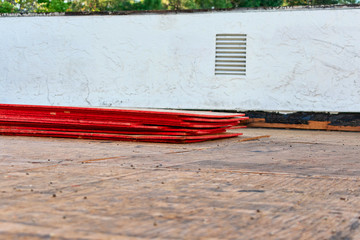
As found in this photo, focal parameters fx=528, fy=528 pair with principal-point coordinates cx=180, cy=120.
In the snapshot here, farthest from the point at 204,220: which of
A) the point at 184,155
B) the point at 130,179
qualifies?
the point at 184,155

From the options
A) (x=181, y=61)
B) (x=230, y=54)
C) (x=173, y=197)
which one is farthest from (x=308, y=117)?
(x=173, y=197)

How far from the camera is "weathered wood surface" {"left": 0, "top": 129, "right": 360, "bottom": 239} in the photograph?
1.97m

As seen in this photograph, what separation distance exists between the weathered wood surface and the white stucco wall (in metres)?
7.82

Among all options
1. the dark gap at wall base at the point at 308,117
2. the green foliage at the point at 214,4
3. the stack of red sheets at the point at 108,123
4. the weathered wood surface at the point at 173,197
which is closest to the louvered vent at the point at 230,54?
the dark gap at wall base at the point at 308,117

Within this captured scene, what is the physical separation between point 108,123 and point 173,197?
423cm

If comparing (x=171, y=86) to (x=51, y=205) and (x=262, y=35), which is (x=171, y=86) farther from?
(x=51, y=205)

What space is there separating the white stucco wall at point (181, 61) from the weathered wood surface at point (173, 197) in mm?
7822

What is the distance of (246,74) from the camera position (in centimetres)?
1257

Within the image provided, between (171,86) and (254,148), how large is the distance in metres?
6.85

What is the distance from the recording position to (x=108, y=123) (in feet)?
22.2

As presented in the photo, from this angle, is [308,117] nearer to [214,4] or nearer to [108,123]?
[108,123]

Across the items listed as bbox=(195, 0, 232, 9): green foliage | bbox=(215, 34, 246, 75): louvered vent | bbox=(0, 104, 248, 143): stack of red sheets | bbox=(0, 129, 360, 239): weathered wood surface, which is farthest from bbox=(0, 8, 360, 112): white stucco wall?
bbox=(195, 0, 232, 9): green foliage

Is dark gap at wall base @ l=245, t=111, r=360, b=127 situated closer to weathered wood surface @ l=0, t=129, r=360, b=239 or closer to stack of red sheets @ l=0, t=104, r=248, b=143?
stack of red sheets @ l=0, t=104, r=248, b=143

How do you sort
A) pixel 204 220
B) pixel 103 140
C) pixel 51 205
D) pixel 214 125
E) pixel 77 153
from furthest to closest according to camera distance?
pixel 214 125 → pixel 103 140 → pixel 77 153 → pixel 51 205 → pixel 204 220
